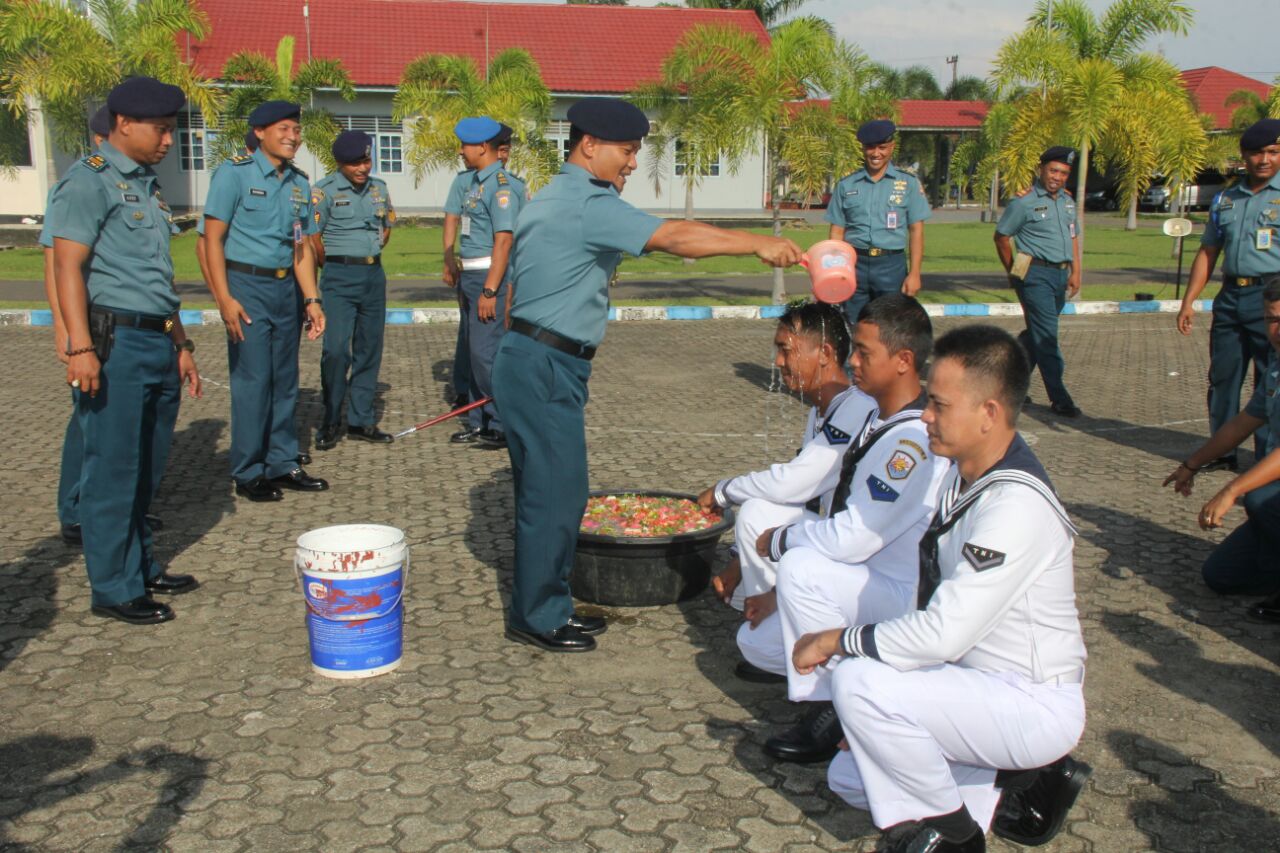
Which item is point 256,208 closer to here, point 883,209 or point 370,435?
point 370,435

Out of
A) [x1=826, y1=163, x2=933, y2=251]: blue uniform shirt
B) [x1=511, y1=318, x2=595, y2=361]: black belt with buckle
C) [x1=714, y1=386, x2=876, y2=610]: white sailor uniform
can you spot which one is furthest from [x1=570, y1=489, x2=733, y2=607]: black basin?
[x1=826, y1=163, x2=933, y2=251]: blue uniform shirt

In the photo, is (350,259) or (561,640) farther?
(350,259)

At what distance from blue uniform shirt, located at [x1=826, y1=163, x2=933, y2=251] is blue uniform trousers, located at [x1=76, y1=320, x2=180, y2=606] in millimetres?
6071

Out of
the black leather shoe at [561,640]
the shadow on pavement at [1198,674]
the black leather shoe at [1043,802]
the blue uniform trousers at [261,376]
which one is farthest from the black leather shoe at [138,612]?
the shadow on pavement at [1198,674]

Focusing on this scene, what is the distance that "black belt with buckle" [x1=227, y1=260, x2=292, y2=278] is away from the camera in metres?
6.93

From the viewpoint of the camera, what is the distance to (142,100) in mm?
4965

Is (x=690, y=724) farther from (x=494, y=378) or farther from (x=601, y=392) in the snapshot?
(x=601, y=392)

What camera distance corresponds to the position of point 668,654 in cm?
480

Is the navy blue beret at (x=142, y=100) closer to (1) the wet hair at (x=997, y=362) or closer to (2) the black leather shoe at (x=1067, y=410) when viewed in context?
Answer: (1) the wet hair at (x=997, y=362)

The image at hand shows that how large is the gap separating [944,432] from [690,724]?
1566 millimetres

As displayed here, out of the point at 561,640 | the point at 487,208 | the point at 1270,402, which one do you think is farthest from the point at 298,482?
the point at 1270,402

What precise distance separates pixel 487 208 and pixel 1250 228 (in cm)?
532

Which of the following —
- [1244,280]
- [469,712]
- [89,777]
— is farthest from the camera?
[1244,280]

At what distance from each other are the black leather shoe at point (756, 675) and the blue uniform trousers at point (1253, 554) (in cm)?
235
